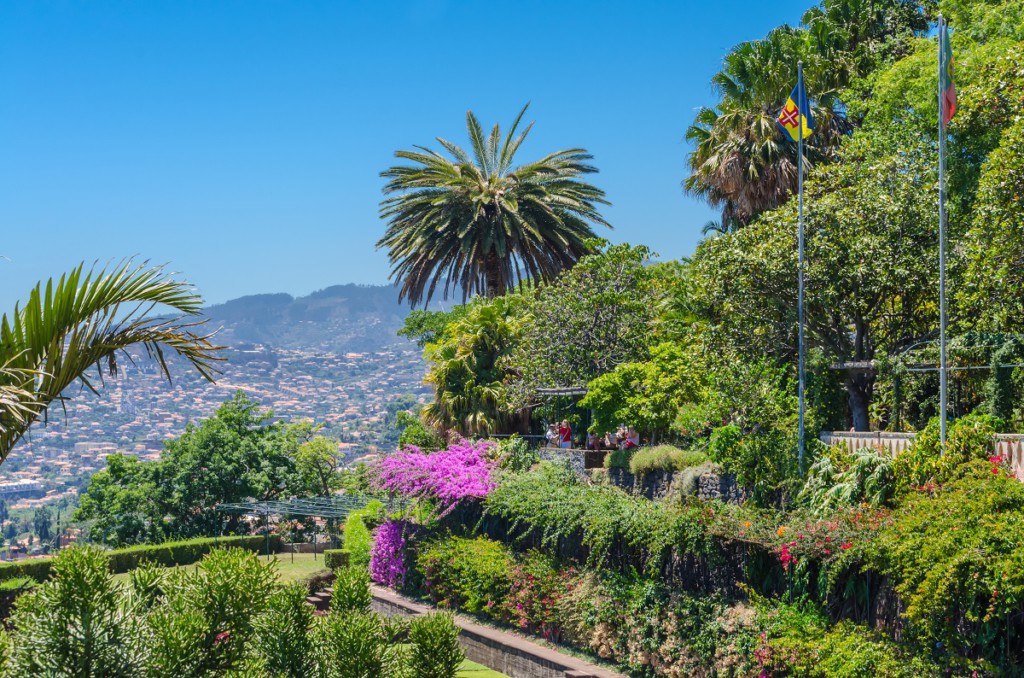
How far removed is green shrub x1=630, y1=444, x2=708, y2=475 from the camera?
23.5 meters

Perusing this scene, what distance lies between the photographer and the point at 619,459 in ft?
85.1

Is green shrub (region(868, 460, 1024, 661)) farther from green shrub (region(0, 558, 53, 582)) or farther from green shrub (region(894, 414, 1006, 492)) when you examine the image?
green shrub (region(0, 558, 53, 582))

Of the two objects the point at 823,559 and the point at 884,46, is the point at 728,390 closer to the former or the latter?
the point at 823,559

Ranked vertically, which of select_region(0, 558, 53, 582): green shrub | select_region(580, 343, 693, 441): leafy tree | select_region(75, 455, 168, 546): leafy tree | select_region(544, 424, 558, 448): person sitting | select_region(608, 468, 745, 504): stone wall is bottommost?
select_region(0, 558, 53, 582): green shrub

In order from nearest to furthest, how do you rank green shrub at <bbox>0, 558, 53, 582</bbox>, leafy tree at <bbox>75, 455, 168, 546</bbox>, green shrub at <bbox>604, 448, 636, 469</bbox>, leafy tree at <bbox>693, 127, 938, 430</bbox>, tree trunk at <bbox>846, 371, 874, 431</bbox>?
leafy tree at <bbox>693, 127, 938, 430</bbox> < tree trunk at <bbox>846, 371, 874, 431</bbox> < green shrub at <bbox>604, 448, 636, 469</bbox> < green shrub at <bbox>0, 558, 53, 582</bbox> < leafy tree at <bbox>75, 455, 168, 546</bbox>

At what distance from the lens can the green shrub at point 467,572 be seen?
87.2 ft

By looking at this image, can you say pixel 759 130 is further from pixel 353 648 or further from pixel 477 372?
pixel 353 648

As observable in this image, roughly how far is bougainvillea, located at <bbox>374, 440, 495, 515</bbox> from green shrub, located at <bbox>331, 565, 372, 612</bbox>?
19392 millimetres

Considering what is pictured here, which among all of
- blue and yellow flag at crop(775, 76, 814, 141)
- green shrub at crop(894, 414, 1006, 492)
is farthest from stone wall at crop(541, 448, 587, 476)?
green shrub at crop(894, 414, 1006, 492)

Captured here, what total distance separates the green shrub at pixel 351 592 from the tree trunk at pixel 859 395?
16.5 meters

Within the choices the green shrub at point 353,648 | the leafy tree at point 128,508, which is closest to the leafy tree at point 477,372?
the leafy tree at point 128,508

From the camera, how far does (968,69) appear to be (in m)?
24.0

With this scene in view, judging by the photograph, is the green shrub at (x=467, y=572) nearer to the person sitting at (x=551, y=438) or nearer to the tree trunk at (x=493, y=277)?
the person sitting at (x=551, y=438)

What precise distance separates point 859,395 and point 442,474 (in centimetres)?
1125
